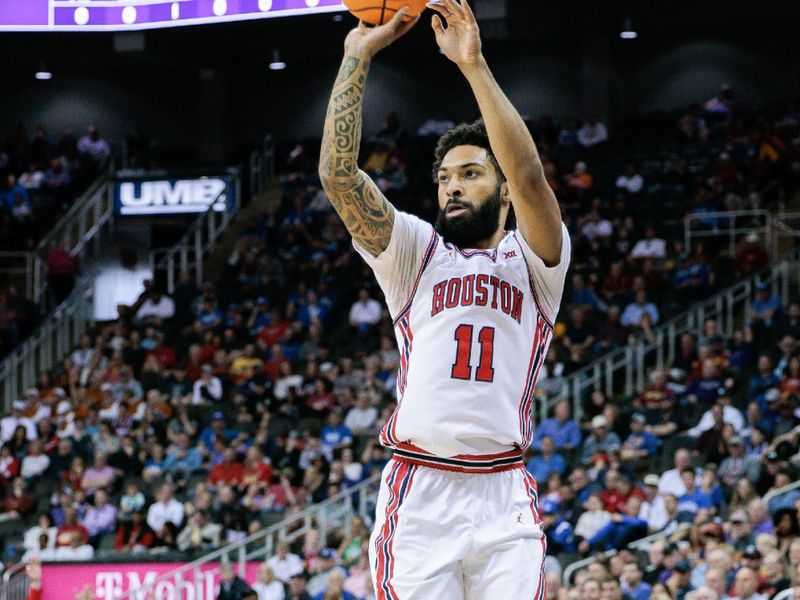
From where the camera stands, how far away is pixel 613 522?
13.4 meters

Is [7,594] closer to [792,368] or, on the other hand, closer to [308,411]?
[308,411]

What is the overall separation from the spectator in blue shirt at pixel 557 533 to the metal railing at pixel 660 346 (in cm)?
258

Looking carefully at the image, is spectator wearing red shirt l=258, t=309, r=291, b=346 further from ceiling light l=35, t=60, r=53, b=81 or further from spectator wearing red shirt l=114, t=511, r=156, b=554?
ceiling light l=35, t=60, r=53, b=81

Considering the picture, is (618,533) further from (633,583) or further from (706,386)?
(706,386)

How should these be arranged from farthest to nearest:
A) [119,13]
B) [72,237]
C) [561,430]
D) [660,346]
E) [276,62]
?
[276,62] → [72,237] → [660,346] → [561,430] → [119,13]

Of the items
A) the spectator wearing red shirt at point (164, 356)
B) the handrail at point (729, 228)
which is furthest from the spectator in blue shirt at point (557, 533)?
the spectator wearing red shirt at point (164, 356)

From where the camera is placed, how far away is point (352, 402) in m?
18.2

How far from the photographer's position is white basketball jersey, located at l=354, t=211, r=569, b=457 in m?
4.67

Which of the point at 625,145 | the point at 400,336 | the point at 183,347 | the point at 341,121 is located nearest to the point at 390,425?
the point at 400,336

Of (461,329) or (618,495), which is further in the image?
(618,495)

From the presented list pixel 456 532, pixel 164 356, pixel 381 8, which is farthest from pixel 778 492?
pixel 164 356

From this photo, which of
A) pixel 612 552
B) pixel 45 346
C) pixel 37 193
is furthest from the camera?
pixel 37 193

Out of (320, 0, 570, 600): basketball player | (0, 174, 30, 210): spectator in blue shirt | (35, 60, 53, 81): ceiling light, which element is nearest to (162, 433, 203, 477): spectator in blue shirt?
(0, 174, 30, 210): spectator in blue shirt

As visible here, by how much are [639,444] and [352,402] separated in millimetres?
4560
